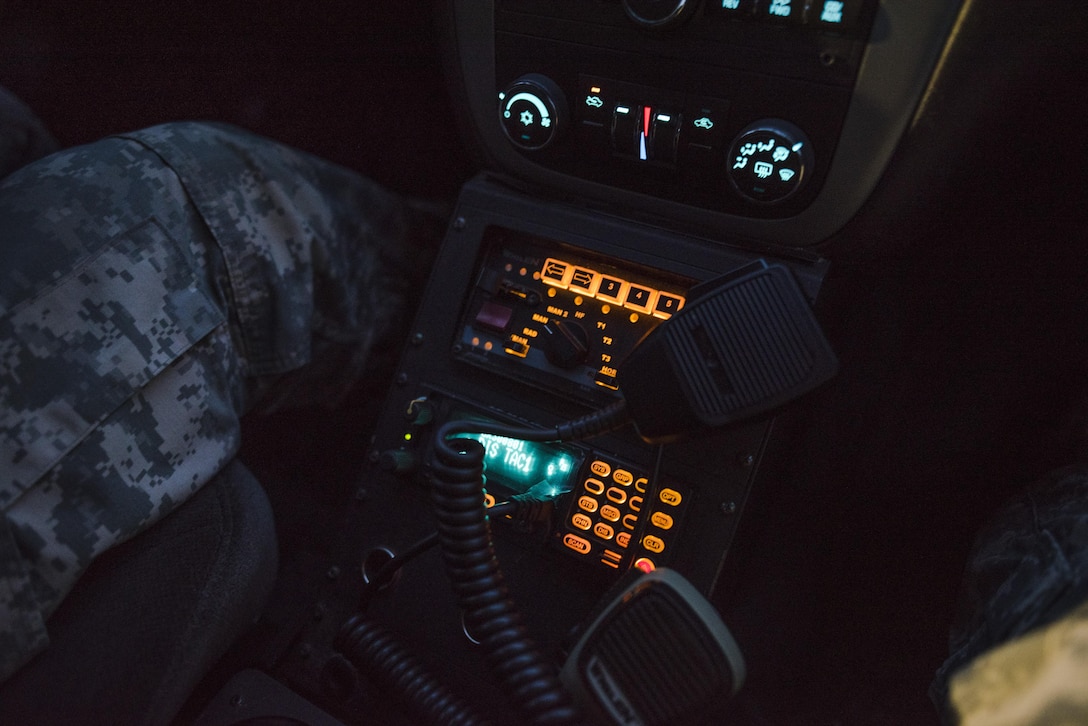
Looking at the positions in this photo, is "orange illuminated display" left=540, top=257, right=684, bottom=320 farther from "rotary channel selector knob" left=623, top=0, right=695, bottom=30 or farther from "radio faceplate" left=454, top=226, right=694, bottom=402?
"rotary channel selector knob" left=623, top=0, right=695, bottom=30

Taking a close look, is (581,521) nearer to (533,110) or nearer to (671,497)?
(671,497)

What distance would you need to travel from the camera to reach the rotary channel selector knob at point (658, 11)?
29.8 inches

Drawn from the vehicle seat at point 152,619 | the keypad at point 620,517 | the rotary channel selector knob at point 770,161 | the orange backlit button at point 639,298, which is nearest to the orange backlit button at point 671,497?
the keypad at point 620,517

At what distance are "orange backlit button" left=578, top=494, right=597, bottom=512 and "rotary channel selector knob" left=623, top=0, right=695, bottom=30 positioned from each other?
50 cm

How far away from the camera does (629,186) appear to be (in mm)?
905

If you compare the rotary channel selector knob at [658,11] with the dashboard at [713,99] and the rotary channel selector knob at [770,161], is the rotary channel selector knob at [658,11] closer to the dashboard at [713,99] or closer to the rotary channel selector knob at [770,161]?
the dashboard at [713,99]

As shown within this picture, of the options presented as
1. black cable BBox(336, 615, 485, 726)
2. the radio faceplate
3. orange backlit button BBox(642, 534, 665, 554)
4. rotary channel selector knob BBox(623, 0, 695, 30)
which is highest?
rotary channel selector knob BBox(623, 0, 695, 30)

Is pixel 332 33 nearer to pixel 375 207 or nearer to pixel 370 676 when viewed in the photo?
pixel 375 207

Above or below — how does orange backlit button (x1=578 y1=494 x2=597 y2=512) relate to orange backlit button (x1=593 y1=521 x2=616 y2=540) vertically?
above

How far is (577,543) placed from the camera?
2.81 ft

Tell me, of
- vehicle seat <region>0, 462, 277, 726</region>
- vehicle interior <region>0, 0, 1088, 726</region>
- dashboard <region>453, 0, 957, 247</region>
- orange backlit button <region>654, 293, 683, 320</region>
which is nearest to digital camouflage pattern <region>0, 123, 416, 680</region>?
vehicle seat <region>0, 462, 277, 726</region>

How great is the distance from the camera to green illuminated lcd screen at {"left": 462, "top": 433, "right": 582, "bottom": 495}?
0.88 meters

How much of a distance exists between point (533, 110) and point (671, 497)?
47cm

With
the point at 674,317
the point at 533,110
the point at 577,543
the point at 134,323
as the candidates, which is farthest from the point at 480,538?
the point at 533,110
